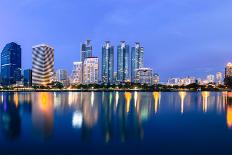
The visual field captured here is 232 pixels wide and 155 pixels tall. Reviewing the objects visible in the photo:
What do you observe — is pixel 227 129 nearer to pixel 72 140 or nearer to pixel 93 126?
pixel 93 126

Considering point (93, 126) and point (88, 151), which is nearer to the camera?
point (88, 151)

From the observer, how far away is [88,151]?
15.9 m


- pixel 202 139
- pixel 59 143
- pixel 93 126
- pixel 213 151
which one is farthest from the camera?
pixel 93 126

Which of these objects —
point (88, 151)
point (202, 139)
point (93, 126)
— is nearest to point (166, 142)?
point (202, 139)

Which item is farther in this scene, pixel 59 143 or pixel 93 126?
pixel 93 126

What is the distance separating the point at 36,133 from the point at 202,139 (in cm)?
1124

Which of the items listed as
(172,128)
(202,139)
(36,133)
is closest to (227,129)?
(172,128)

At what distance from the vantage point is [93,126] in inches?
979

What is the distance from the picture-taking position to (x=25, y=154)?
15188 millimetres

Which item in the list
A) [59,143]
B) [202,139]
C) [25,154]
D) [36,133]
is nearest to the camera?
[25,154]

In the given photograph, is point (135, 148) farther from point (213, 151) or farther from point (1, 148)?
point (1, 148)

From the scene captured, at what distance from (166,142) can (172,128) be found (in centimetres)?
673

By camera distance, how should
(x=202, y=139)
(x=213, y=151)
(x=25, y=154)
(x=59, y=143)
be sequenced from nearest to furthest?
1. (x=25, y=154)
2. (x=213, y=151)
3. (x=59, y=143)
4. (x=202, y=139)

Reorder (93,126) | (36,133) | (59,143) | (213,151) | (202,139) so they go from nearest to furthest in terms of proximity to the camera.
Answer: (213,151)
(59,143)
(202,139)
(36,133)
(93,126)
